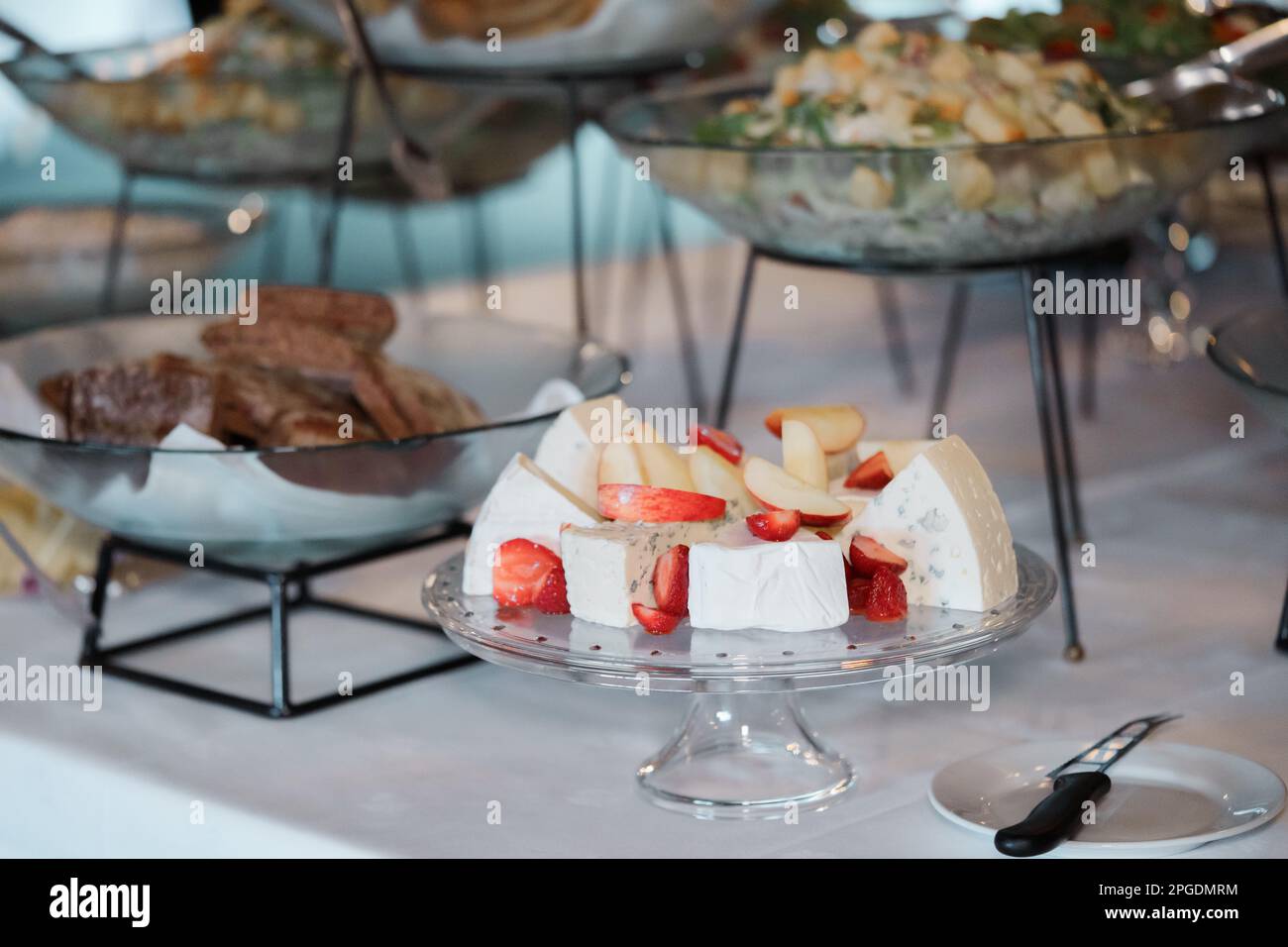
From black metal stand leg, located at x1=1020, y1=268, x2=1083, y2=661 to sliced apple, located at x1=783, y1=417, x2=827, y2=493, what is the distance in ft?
0.78

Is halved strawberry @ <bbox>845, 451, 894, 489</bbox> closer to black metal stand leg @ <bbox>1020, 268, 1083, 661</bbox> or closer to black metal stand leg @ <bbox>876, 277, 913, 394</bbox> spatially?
black metal stand leg @ <bbox>1020, 268, 1083, 661</bbox>

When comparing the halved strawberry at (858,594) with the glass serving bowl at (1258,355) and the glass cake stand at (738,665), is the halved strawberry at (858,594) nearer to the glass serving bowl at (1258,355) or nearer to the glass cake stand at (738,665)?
the glass cake stand at (738,665)

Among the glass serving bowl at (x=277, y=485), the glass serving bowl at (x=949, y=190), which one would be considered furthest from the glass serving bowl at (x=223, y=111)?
the glass serving bowl at (x=277, y=485)

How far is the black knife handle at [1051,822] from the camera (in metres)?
0.70

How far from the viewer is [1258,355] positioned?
0.99 meters

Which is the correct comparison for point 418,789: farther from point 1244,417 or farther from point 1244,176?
point 1244,176

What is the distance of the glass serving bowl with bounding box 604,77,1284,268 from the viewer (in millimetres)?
976

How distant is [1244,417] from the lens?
1.61 m

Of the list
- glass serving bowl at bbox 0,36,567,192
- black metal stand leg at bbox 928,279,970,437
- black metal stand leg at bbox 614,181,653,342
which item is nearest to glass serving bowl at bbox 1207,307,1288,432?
black metal stand leg at bbox 928,279,970,437

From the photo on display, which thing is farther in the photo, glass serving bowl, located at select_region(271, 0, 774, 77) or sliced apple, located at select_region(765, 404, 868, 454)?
glass serving bowl, located at select_region(271, 0, 774, 77)
